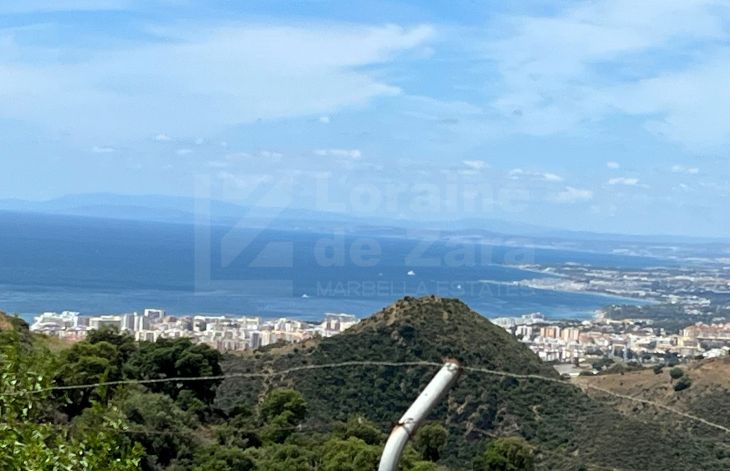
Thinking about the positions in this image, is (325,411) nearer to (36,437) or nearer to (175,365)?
(175,365)

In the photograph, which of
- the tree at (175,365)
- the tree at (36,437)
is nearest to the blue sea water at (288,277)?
the tree at (175,365)

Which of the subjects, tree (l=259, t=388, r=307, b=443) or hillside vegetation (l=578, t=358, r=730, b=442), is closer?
tree (l=259, t=388, r=307, b=443)

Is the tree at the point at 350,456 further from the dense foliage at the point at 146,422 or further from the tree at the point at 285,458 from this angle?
the tree at the point at 285,458

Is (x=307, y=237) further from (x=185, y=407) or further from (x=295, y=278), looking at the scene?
(x=185, y=407)

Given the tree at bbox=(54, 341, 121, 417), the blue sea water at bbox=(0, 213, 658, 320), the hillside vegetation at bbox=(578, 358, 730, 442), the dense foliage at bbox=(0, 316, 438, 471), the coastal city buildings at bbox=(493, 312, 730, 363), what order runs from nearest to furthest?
the dense foliage at bbox=(0, 316, 438, 471) < the tree at bbox=(54, 341, 121, 417) < the hillside vegetation at bbox=(578, 358, 730, 442) < the coastal city buildings at bbox=(493, 312, 730, 363) < the blue sea water at bbox=(0, 213, 658, 320)

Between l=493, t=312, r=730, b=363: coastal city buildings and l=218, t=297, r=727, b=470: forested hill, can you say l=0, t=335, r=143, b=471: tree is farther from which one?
l=493, t=312, r=730, b=363: coastal city buildings

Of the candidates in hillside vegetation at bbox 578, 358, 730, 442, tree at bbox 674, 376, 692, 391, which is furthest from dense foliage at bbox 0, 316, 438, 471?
tree at bbox 674, 376, 692, 391

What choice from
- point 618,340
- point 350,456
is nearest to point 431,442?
point 350,456
